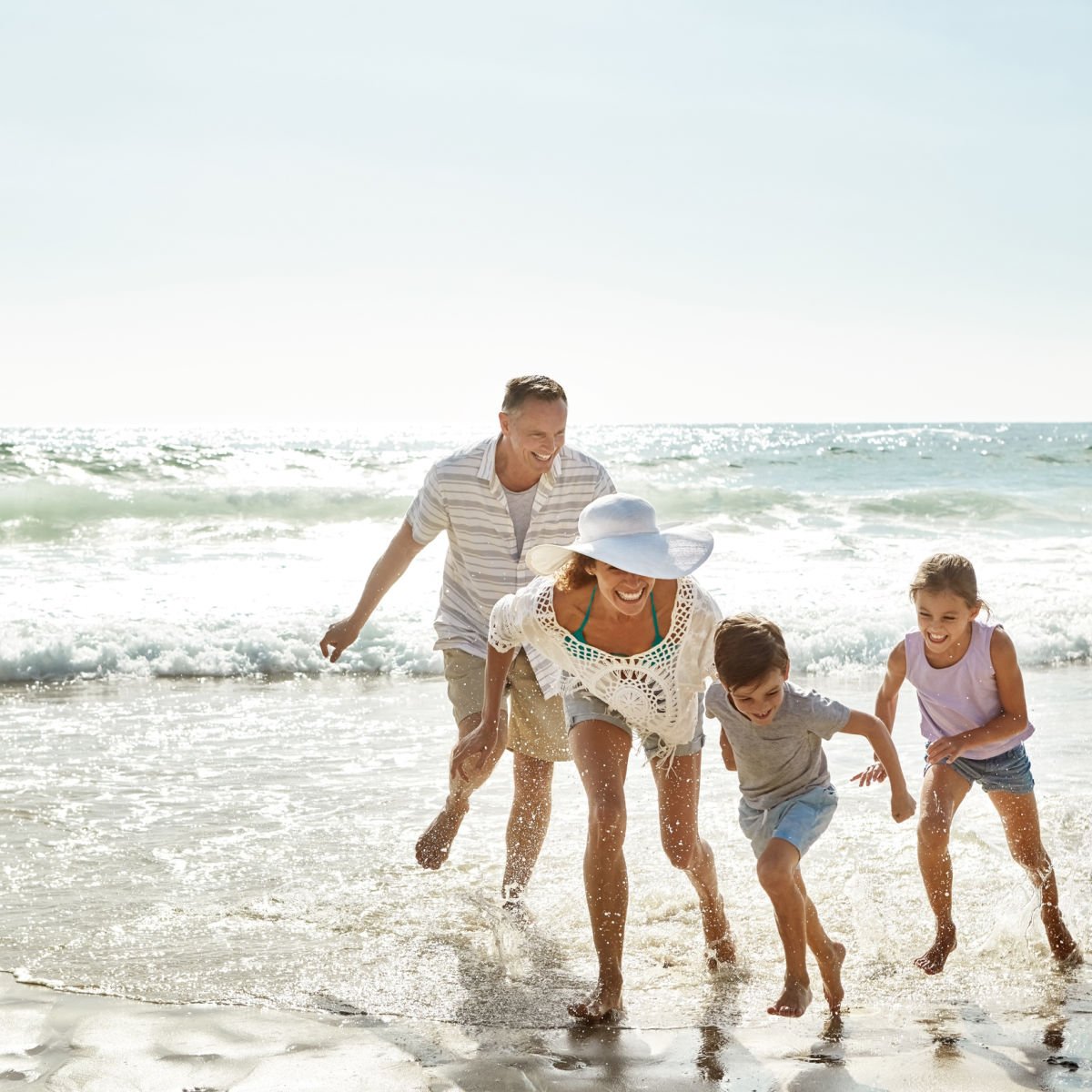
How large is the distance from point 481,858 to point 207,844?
3.88 feet

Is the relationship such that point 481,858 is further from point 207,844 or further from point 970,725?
point 970,725

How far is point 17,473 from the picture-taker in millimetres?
23234

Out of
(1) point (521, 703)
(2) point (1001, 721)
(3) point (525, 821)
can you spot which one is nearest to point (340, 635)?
(1) point (521, 703)

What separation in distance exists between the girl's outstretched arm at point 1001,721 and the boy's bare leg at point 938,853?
0.11 meters

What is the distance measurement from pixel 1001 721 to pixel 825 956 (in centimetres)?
97

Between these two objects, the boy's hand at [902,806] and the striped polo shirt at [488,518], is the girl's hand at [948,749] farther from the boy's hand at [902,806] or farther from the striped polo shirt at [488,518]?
the striped polo shirt at [488,518]

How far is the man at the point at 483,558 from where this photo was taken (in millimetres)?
4547

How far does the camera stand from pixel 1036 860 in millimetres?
4273

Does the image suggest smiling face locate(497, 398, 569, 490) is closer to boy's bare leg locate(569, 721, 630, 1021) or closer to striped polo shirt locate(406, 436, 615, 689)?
striped polo shirt locate(406, 436, 615, 689)

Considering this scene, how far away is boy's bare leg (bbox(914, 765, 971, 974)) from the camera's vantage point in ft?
13.3

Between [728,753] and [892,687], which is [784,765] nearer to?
[728,753]

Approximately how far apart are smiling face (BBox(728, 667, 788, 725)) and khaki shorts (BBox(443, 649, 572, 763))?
1058mm

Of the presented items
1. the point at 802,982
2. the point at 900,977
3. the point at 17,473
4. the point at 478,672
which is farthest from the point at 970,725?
the point at 17,473

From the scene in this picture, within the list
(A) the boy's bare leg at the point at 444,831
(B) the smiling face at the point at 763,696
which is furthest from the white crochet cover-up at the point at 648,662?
(A) the boy's bare leg at the point at 444,831
